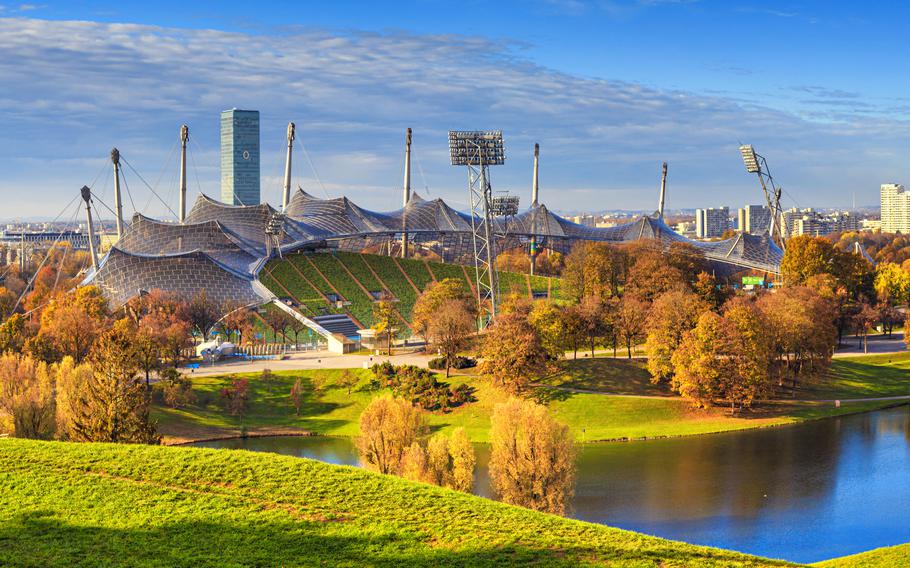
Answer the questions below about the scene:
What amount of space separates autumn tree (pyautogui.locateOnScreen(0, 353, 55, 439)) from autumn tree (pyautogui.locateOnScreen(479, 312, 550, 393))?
26.5 metres

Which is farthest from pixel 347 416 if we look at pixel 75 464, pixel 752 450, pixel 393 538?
pixel 393 538

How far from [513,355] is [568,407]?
4.72 meters

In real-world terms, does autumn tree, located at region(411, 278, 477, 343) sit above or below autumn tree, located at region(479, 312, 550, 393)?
above

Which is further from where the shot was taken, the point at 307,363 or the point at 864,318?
the point at 864,318

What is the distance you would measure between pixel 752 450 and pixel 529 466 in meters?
19.0

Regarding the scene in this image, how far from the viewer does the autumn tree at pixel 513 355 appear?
6606cm

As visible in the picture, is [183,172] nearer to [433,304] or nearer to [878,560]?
[433,304]

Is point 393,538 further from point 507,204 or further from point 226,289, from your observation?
point 507,204

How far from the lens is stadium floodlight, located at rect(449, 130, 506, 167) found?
80812mm

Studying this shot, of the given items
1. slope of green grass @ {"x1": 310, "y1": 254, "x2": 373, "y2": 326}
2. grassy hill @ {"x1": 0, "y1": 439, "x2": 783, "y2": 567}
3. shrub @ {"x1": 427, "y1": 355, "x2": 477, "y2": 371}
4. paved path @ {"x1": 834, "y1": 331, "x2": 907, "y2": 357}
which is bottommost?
grassy hill @ {"x1": 0, "y1": 439, "x2": 783, "y2": 567}

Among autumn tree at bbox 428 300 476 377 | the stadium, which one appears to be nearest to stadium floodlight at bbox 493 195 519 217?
the stadium

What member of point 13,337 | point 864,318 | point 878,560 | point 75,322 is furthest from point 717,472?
point 13,337

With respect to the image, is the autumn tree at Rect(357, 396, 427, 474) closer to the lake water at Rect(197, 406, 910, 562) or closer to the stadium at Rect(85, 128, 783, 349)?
the lake water at Rect(197, 406, 910, 562)

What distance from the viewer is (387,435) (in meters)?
46.8
